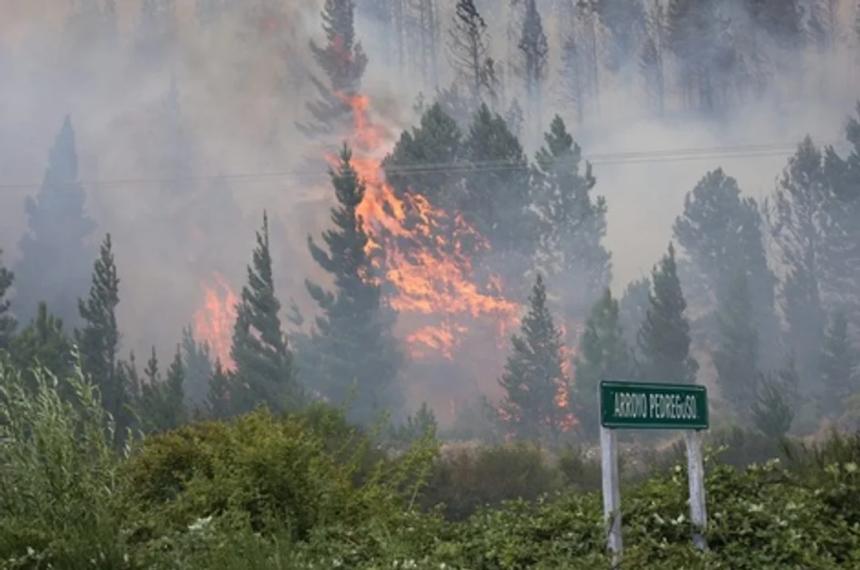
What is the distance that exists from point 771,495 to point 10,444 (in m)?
5.44

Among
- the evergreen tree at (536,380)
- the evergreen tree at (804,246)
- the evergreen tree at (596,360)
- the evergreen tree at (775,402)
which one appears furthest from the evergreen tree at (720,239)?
the evergreen tree at (536,380)

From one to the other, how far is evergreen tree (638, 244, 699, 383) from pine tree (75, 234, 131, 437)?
22.6 meters

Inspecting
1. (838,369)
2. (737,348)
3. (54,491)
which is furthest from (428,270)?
(54,491)

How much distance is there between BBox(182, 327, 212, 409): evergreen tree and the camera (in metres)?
56.7

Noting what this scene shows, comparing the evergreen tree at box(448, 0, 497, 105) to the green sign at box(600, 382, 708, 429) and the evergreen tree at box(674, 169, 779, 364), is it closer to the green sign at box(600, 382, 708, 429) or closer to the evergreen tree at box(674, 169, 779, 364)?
the evergreen tree at box(674, 169, 779, 364)

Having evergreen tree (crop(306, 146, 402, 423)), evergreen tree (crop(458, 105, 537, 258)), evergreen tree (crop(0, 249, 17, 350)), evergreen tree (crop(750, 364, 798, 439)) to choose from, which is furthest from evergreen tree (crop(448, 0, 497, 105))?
evergreen tree (crop(0, 249, 17, 350))

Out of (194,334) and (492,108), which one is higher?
(492,108)

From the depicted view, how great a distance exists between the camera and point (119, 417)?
4628 centimetres

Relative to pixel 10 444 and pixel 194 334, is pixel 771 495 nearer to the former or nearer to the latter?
pixel 10 444

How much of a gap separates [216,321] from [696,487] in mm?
52322

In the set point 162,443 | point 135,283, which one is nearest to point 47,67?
point 135,283

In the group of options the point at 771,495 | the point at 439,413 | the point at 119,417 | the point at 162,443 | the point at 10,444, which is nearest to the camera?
the point at 10,444

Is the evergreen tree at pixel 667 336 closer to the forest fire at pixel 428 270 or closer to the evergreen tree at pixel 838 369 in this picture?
the evergreen tree at pixel 838 369

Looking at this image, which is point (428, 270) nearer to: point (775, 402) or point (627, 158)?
point (627, 158)
